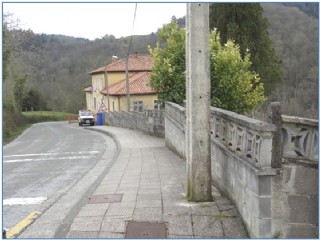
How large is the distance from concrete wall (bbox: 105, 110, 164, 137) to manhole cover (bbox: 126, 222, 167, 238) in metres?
15.6

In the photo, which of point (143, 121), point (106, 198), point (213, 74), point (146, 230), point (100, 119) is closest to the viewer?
point (146, 230)

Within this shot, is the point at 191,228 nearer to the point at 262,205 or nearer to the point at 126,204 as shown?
the point at 262,205

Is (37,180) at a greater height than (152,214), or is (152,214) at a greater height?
(152,214)

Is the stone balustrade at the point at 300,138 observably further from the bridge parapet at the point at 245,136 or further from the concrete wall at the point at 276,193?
the bridge parapet at the point at 245,136

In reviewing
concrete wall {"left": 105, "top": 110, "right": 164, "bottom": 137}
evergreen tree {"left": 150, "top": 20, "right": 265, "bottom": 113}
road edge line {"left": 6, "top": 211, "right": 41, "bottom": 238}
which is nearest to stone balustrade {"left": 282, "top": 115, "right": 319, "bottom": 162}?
road edge line {"left": 6, "top": 211, "right": 41, "bottom": 238}

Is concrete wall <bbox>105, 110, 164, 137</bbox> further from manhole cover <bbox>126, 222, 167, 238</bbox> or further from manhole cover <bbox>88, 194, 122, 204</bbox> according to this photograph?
manhole cover <bbox>126, 222, 167, 238</bbox>

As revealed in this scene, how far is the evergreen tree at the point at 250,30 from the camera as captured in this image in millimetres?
26188

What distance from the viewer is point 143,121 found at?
25.5 m

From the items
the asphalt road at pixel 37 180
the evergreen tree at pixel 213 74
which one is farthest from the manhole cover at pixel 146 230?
the evergreen tree at pixel 213 74

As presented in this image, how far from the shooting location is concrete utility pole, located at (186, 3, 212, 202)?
6.44 meters

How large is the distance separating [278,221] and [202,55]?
281cm

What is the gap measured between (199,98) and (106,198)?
2.48 m

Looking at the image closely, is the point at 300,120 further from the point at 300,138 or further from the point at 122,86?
the point at 122,86

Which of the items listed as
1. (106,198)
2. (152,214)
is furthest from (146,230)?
(106,198)
